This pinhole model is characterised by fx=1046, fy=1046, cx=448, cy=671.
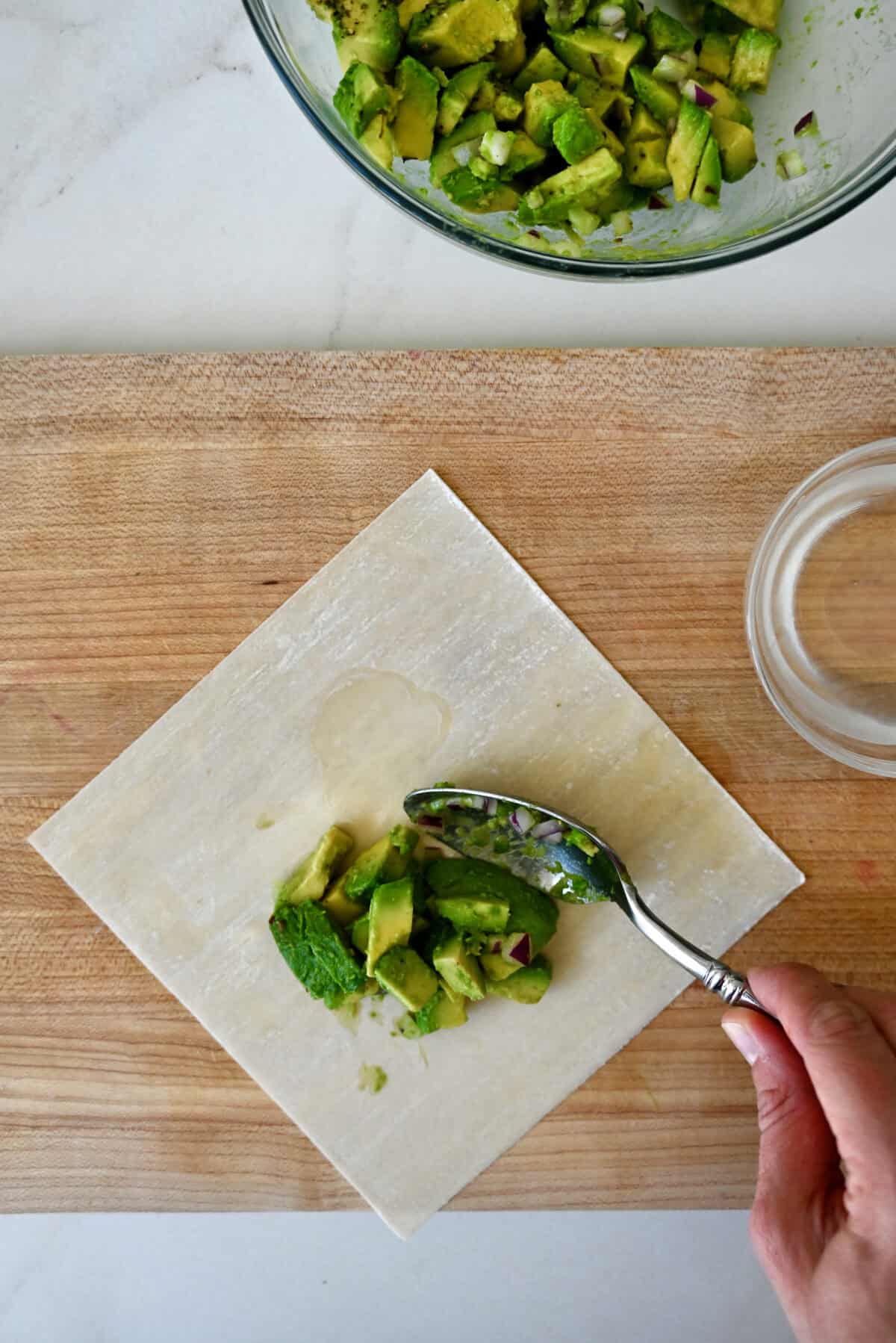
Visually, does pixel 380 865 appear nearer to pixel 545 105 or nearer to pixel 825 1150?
pixel 825 1150

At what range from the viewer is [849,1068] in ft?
3.75

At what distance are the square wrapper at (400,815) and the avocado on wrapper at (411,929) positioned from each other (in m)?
0.04

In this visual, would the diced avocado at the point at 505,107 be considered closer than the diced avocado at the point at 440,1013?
Yes

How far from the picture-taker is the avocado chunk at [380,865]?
140 centimetres

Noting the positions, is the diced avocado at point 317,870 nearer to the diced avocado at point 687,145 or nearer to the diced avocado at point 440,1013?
the diced avocado at point 440,1013

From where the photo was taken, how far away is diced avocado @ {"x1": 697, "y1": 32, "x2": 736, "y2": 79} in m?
1.27

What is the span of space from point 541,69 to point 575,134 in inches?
4.7

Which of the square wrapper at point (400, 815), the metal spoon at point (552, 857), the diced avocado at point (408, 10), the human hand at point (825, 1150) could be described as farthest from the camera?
the square wrapper at point (400, 815)

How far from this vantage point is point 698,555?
1.47 m

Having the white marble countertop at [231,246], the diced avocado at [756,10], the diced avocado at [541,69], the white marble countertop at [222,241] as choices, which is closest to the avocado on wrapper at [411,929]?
the white marble countertop at [231,246]

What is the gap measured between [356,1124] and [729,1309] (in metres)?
0.67

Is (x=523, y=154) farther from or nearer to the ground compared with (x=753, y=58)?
nearer to the ground

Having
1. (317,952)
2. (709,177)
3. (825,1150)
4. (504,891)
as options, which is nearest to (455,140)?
(709,177)

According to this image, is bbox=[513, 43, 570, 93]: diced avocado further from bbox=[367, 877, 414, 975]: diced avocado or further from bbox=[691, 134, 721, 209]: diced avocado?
bbox=[367, 877, 414, 975]: diced avocado
